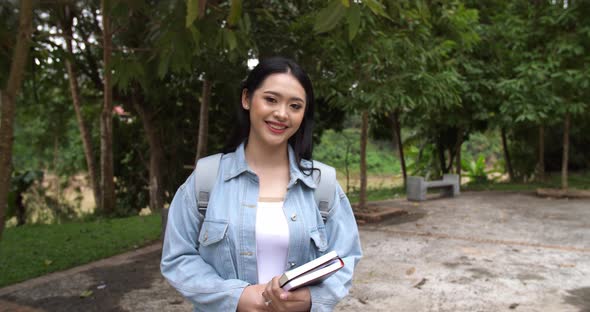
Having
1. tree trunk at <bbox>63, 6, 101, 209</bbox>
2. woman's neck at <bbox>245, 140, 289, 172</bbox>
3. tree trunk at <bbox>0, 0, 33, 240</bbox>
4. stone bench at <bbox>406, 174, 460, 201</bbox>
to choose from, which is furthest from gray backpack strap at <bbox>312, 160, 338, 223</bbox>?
stone bench at <bbox>406, 174, 460, 201</bbox>

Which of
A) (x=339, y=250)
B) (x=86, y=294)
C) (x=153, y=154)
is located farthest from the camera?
(x=153, y=154)

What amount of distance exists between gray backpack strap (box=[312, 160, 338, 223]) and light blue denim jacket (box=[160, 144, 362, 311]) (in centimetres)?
2

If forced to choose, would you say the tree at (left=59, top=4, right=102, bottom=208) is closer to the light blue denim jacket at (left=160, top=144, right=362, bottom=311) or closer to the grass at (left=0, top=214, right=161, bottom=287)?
the grass at (left=0, top=214, right=161, bottom=287)

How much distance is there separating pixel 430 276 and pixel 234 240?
11.5 ft

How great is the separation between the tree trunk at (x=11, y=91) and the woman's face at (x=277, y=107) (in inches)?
50.9

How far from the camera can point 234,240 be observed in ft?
5.59

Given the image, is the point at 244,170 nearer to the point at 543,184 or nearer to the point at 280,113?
the point at 280,113

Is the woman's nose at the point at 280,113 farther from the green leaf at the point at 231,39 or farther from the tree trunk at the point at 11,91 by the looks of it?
the tree trunk at the point at 11,91

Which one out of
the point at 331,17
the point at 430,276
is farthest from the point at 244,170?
the point at 430,276

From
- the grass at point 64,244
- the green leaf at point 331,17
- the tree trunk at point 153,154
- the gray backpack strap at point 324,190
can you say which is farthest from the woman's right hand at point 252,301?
the tree trunk at point 153,154

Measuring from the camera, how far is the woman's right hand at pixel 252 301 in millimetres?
1632

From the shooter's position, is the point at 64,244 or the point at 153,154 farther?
the point at 153,154

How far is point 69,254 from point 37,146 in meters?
9.06

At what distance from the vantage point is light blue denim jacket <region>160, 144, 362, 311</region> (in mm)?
1682
